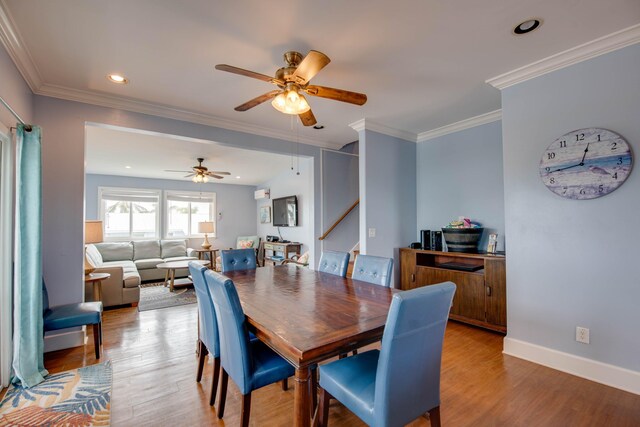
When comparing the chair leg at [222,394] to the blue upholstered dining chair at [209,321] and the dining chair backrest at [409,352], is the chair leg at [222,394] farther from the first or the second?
the dining chair backrest at [409,352]

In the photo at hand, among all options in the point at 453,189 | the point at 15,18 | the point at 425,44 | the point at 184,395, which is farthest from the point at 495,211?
the point at 15,18

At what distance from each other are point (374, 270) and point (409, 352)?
1.19 m

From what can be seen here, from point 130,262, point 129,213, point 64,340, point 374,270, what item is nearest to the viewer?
point 374,270

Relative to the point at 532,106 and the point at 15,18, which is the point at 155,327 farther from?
the point at 532,106

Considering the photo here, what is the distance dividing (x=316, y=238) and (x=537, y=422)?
3295 millimetres

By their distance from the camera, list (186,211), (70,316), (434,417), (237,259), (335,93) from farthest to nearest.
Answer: (186,211)
(237,259)
(70,316)
(335,93)
(434,417)

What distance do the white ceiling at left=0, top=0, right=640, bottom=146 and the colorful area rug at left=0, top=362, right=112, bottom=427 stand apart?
251 centimetres

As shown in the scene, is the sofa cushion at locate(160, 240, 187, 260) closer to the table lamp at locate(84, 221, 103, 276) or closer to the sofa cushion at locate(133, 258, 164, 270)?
the sofa cushion at locate(133, 258, 164, 270)

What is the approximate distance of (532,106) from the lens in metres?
2.53

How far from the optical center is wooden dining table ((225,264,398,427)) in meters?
1.22

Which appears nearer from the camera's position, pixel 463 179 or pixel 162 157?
pixel 463 179

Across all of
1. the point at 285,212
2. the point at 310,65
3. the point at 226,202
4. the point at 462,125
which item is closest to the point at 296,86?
the point at 310,65

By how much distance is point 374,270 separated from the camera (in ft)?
8.00

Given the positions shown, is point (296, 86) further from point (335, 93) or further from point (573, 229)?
point (573, 229)
